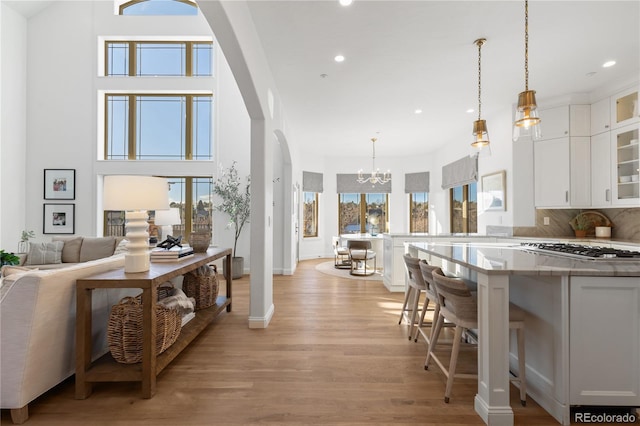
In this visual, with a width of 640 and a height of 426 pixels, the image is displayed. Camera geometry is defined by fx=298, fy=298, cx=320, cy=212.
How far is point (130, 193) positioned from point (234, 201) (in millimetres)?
3994

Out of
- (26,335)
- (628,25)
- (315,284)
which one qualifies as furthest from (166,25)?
(628,25)

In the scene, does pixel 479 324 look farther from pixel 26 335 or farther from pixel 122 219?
pixel 122 219

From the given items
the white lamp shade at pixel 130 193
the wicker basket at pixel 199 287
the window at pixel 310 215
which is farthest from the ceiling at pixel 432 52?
the window at pixel 310 215

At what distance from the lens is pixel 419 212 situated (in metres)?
8.60

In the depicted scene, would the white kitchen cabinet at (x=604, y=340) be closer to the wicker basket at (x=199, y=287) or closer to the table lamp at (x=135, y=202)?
the table lamp at (x=135, y=202)

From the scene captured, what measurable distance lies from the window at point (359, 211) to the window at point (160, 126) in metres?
4.11

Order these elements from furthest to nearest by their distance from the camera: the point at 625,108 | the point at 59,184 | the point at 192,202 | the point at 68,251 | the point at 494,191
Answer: the point at 192,202 < the point at 59,184 < the point at 494,191 < the point at 68,251 < the point at 625,108

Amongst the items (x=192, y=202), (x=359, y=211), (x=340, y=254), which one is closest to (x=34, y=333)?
(x=192, y=202)

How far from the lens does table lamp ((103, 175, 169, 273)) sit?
2.10m

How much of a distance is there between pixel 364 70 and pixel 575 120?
3.27 meters

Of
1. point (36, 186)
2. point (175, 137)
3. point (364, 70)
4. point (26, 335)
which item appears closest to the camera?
point (26, 335)

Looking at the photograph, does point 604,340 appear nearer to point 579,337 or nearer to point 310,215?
point 579,337

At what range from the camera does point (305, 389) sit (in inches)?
80.7

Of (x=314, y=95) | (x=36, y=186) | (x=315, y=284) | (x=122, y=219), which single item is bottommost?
(x=315, y=284)
